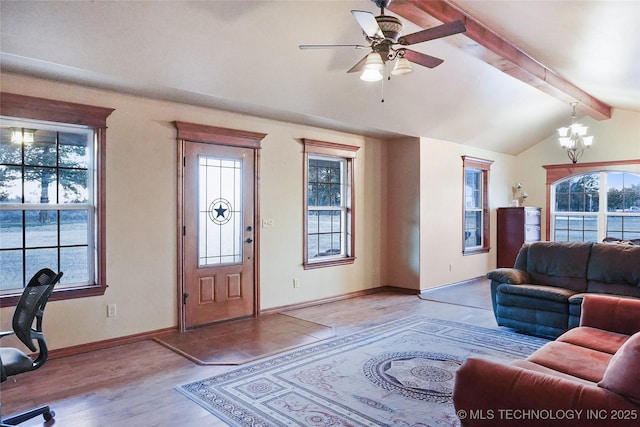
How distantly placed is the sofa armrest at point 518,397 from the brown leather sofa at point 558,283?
8.85 ft

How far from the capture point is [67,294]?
151 inches

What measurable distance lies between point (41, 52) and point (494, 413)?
3.77m

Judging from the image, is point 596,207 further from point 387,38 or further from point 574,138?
point 387,38

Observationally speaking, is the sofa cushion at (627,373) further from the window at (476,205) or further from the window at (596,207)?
the window at (596,207)

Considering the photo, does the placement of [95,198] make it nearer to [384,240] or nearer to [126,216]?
[126,216]

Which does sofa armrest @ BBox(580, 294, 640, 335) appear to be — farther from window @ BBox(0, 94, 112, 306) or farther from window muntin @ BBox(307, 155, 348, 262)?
window @ BBox(0, 94, 112, 306)

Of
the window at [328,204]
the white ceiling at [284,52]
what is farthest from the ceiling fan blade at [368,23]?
the window at [328,204]

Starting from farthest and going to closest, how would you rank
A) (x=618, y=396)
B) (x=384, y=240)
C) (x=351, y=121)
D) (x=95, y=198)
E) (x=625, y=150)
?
(x=625, y=150), (x=384, y=240), (x=351, y=121), (x=95, y=198), (x=618, y=396)

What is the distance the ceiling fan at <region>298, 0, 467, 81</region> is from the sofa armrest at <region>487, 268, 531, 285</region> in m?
2.58

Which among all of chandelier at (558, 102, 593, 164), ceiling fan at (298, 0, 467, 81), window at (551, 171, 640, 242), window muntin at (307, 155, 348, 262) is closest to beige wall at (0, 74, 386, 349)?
window muntin at (307, 155, 348, 262)

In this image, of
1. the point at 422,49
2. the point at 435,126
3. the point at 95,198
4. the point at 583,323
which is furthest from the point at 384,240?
the point at 95,198

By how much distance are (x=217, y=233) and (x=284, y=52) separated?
2153 millimetres

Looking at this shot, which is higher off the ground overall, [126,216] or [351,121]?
[351,121]

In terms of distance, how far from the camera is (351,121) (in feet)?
18.6
